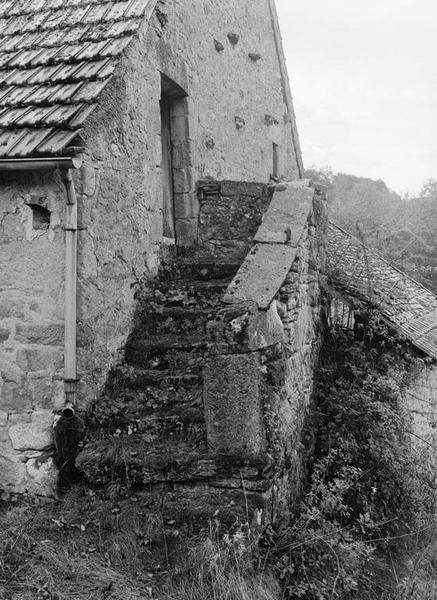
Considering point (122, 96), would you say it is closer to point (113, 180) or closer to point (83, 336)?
point (113, 180)

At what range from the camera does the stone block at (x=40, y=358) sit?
5.19m

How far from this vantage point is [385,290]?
A: 859cm

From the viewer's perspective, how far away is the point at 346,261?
8898 millimetres

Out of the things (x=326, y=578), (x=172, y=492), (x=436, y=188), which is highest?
(x=436, y=188)

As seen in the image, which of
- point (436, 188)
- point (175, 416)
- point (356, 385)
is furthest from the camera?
point (436, 188)

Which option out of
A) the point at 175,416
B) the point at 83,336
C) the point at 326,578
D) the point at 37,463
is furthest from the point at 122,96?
the point at 326,578

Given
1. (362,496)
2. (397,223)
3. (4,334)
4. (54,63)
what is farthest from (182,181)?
(397,223)

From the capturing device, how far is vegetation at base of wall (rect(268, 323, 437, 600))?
14.4ft

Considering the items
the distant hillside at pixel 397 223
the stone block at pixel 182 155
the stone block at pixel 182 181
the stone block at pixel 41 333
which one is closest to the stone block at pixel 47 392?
the stone block at pixel 41 333

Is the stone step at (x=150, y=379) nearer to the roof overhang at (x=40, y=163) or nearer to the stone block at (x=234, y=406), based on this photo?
the stone block at (x=234, y=406)

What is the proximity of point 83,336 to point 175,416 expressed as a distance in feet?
3.36

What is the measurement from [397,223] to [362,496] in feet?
42.0

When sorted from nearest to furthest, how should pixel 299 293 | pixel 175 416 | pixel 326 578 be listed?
1. pixel 326 578
2. pixel 175 416
3. pixel 299 293

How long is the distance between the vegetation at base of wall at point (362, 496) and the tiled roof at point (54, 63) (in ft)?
11.5
